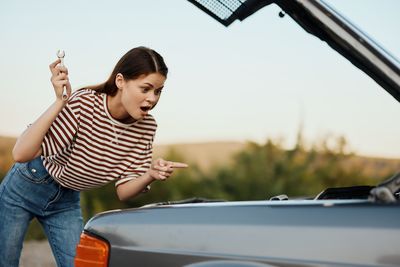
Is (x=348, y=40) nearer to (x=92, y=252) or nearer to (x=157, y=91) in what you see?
(x=92, y=252)

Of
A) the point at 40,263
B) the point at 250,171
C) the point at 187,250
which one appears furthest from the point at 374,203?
the point at 250,171

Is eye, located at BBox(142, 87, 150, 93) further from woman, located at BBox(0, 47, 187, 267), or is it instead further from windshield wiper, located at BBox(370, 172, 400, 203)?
windshield wiper, located at BBox(370, 172, 400, 203)

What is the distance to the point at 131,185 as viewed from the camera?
3.13m

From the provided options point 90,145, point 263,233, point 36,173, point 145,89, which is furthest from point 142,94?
point 263,233

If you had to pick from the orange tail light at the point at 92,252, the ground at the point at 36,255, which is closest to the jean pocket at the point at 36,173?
the orange tail light at the point at 92,252

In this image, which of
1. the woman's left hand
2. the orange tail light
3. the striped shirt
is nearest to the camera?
the orange tail light

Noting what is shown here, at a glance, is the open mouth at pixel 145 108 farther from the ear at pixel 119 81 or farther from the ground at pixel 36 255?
the ground at pixel 36 255

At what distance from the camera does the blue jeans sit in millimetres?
3252

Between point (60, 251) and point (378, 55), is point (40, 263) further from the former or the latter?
point (378, 55)

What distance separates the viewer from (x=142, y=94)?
2986mm

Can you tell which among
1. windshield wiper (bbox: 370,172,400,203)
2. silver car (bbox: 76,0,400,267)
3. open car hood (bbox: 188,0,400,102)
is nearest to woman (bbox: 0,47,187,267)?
silver car (bbox: 76,0,400,267)

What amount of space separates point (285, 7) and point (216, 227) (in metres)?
0.76

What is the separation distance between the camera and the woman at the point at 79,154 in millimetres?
3020

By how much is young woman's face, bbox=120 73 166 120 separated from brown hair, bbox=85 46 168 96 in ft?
0.14
